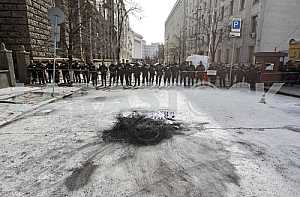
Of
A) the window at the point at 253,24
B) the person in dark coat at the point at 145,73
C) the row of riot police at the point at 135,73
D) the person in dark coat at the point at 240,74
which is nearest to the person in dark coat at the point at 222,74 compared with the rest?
the row of riot police at the point at 135,73

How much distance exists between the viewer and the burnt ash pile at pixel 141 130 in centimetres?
532

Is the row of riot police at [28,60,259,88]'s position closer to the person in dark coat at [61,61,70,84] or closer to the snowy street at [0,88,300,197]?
the person in dark coat at [61,61,70,84]

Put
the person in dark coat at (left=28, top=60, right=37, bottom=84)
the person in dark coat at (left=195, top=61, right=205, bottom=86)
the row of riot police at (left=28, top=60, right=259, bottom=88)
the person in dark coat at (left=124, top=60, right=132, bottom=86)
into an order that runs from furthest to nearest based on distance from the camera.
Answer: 1. the person in dark coat at (left=195, top=61, right=205, bottom=86)
2. the person in dark coat at (left=124, top=60, right=132, bottom=86)
3. the row of riot police at (left=28, top=60, right=259, bottom=88)
4. the person in dark coat at (left=28, top=60, right=37, bottom=84)

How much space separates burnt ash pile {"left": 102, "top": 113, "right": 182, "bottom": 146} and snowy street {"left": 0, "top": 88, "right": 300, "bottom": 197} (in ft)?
0.76

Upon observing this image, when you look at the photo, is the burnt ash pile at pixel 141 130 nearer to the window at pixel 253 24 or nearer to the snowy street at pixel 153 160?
the snowy street at pixel 153 160

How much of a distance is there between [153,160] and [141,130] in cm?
170

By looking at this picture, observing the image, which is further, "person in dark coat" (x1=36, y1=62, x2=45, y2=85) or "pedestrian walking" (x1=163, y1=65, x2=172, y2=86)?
"pedestrian walking" (x1=163, y1=65, x2=172, y2=86)

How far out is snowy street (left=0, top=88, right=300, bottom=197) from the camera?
339cm

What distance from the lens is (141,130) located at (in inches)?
234

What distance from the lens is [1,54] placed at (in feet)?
43.4

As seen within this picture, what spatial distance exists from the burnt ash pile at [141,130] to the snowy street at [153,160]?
0.76ft

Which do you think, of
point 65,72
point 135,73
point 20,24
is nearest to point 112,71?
point 135,73

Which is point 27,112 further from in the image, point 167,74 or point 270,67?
point 270,67

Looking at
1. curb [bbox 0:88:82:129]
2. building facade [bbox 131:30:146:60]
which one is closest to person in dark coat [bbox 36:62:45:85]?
curb [bbox 0:88:82:129]
